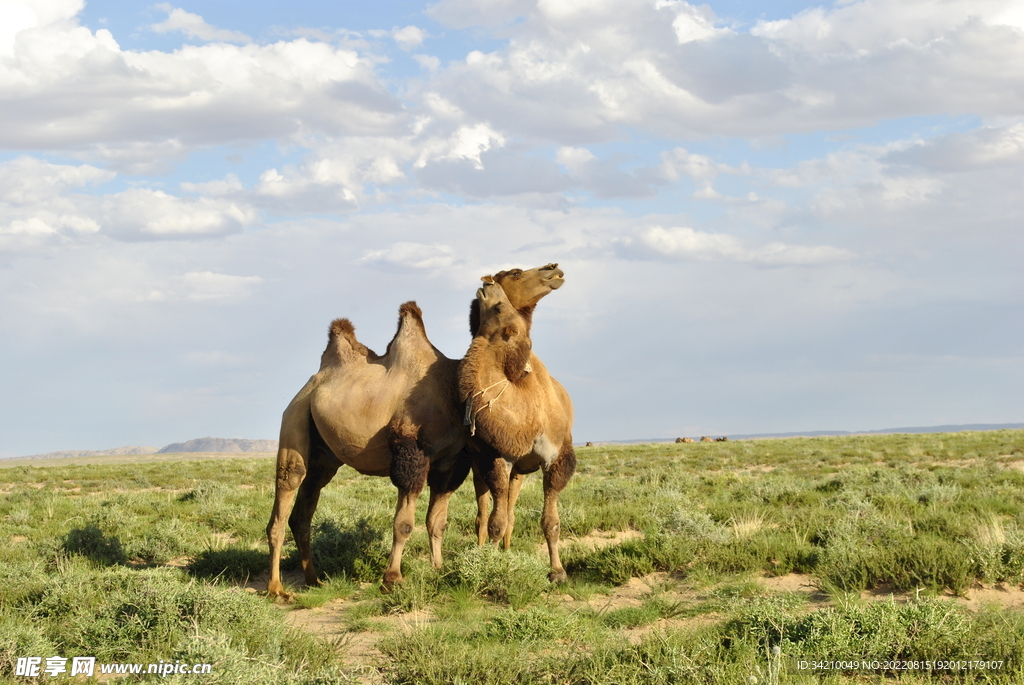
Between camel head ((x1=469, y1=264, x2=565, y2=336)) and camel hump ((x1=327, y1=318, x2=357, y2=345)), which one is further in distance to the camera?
camel hump ((x1=327, y1=318, x2=357, y2=345))

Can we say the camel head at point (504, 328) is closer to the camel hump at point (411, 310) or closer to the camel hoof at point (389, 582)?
the camel hump at point (411, 310)

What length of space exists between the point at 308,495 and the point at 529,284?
346 cm

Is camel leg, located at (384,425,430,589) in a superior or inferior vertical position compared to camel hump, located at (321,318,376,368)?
inferior

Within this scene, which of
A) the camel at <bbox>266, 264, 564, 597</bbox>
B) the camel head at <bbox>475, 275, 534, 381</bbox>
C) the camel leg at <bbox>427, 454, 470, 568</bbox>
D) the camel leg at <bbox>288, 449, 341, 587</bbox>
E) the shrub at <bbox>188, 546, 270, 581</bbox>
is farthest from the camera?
the shrub at <bbox>188, 546, 270, 581</bbox>

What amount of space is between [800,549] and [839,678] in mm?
3906

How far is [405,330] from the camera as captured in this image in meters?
9.04

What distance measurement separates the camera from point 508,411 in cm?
779

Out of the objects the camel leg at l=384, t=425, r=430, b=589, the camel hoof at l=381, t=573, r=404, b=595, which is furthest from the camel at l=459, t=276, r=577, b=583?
the camel hoof at l=381, t=573, r=404, b=595

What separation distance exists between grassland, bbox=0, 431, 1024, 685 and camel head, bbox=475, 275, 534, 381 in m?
1.78

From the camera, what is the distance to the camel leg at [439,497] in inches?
328

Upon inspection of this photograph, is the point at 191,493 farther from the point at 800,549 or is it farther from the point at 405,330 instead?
the point at 800,549

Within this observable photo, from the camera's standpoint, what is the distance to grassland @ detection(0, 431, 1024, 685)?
4992mm

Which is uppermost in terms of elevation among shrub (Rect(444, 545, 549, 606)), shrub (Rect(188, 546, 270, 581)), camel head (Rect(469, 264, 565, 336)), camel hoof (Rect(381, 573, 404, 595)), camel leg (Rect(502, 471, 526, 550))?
camel head (Rect(469, 264, 565, 336))

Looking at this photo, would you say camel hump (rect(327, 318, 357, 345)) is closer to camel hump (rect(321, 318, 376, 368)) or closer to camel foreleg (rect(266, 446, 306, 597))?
camel hump (rect(321, 318, 376, 368))
